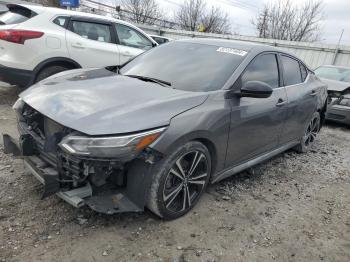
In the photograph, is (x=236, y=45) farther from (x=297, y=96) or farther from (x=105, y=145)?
(x=105, y=145)

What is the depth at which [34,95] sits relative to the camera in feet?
9.72

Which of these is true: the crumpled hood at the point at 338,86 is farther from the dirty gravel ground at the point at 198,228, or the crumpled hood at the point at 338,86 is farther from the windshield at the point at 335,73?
the dirty gravel ground at the point at 198,228

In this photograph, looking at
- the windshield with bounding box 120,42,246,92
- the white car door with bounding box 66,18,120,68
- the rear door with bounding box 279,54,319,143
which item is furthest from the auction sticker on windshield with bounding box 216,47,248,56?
the white car door with bounding box 66,18,120,68

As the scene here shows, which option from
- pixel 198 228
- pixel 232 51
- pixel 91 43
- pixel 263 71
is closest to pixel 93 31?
pixel 91 43

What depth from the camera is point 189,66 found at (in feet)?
11.4

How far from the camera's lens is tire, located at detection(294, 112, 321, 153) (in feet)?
17.0

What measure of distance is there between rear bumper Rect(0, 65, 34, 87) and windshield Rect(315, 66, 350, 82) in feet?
23.8

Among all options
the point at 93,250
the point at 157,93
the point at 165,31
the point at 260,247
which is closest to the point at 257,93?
the point at 157,93

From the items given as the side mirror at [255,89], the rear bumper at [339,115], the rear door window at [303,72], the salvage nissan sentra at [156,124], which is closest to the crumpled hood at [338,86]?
the rear bumper at [339,115]

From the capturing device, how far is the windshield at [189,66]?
3225 millimetres

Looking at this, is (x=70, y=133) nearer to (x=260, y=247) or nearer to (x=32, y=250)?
(x=32, y=250)

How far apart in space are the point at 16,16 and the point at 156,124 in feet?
14.8

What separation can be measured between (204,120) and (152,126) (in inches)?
22.7

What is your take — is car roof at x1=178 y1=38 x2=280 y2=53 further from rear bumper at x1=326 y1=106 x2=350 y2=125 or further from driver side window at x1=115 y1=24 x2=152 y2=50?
rear bumper at x1=326 y1=106 x2=350 y2=125
